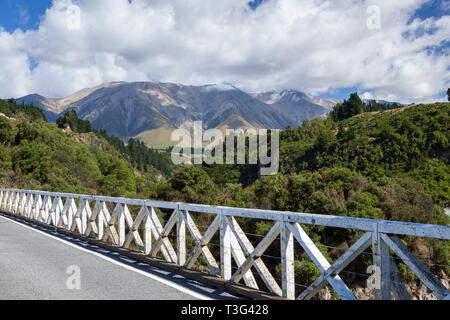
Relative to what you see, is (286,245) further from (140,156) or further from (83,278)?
(140,156)

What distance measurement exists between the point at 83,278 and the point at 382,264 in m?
4.48

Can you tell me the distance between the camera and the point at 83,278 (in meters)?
6.03

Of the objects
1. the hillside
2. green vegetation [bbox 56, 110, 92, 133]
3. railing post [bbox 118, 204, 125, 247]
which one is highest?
green vegetation [bbox 56, 110, 92, 133]

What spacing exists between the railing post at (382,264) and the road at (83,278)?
208 cm

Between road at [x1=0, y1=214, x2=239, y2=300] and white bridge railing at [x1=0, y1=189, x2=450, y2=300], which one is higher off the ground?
white bridge railing at [x1=0, y1=189, x2=450, y2=300]

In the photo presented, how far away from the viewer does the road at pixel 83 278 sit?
5.10 meters

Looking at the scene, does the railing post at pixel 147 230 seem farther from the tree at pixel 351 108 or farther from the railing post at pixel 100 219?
the tree at pixel 351 108

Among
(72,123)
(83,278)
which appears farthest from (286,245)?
(72,123)

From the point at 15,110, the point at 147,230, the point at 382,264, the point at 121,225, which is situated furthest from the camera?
the point at 15,110

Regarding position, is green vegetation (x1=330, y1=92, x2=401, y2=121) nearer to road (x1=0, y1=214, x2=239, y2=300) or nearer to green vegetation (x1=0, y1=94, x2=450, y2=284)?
green vegetation (x1=0, y1=94, x2=450, y2=284)

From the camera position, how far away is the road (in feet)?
16.7

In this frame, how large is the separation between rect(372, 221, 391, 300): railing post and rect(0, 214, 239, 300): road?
2080 mm

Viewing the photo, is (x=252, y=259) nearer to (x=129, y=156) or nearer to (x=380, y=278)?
(x=380, y=278)

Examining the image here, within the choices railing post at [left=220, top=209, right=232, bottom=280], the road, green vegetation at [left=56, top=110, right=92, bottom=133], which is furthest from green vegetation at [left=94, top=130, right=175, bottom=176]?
railing post at [left=220, top=209, right=232, bottom=280]
